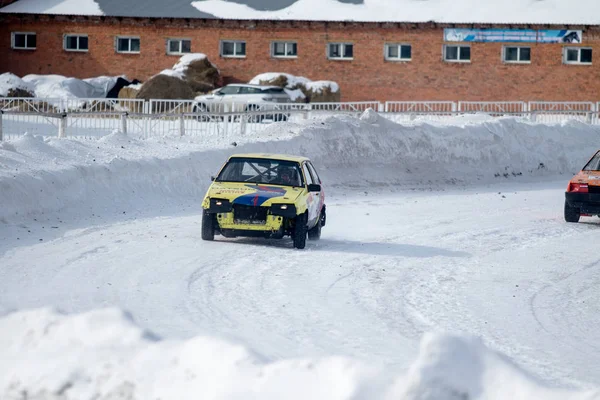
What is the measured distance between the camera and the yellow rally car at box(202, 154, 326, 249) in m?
15.5

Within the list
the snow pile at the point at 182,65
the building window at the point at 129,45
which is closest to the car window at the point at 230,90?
the snow pile at the point at 182,65

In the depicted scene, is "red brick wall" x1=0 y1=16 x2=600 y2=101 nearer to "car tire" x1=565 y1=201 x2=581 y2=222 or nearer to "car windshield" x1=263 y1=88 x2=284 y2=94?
"car windshield" x1=263 y1=88 x2=284 y2=94

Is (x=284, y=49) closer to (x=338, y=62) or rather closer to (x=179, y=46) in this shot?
(x=338, y=62)

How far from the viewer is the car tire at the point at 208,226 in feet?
51.7

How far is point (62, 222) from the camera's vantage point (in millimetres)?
17469

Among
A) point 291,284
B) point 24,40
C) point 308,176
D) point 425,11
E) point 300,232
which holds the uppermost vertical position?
point 425,11

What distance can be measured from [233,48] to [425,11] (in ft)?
32.9

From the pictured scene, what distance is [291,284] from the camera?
41.8ft

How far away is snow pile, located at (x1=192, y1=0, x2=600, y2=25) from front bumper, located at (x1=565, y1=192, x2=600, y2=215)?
31683 mm

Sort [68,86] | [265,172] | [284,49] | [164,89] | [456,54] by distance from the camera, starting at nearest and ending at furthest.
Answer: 1. [265,172]
2. [164,89]
3. [68,86]
4. [456,54]
5. [284,49]

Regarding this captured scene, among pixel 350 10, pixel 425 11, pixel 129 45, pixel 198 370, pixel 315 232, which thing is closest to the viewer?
pixel 198 370

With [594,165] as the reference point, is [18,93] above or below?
above

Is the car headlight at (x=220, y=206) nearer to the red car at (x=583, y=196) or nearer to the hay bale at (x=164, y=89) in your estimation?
the red car at (x=583, y=196)

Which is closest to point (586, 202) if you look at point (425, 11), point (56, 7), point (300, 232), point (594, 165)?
point (594, 165)
